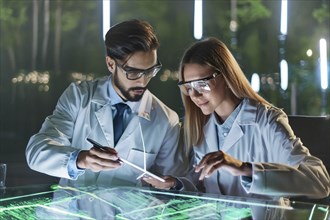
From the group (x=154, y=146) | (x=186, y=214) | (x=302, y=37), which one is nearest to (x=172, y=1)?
(x=302, y=37)

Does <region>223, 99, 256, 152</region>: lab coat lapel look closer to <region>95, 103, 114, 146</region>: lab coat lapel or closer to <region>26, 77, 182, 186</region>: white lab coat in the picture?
<region>26, 77, 182, 186</region>: white lab coat

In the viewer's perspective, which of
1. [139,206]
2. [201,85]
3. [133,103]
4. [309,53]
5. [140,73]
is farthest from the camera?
[309,53]

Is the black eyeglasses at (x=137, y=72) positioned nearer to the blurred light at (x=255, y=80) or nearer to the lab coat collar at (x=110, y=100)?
the lab coat collar at (x=110, y=100)

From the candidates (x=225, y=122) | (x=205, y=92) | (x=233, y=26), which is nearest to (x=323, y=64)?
(x=233, y=26)

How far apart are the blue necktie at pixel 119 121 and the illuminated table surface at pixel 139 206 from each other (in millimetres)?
330

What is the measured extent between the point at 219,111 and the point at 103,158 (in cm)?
53

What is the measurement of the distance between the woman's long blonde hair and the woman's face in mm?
19

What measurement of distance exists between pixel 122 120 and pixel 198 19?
2.86 m

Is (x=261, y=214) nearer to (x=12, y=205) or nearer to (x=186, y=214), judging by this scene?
(x=186, y=214)

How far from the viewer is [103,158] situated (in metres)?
1.93

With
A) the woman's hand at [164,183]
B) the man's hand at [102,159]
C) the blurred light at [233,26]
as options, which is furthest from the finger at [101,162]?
the blurred light at [233,26]

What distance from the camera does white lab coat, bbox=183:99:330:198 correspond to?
185cm

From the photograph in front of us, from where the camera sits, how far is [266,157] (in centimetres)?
214

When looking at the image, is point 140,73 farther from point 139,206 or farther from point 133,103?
point 139,206
